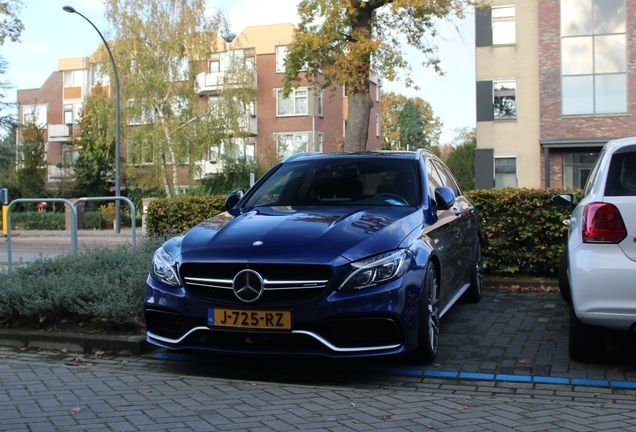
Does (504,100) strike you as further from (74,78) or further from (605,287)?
(74,78)

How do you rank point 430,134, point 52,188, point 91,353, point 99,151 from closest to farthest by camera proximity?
point 91,353 < point 99,151 < point 52,188 < point 430,134

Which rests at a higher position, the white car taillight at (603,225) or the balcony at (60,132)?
the balcony at (60,132)

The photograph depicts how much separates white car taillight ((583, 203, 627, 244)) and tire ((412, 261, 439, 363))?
3.76 feet

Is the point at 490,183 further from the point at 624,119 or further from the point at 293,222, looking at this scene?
the point at 293,222

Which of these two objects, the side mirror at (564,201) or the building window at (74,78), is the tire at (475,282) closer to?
the side mirror at (564,201)

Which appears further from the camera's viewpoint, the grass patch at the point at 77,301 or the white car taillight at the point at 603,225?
the grass patch at the point at 77,301

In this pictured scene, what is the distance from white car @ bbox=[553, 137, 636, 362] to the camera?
4.96 m

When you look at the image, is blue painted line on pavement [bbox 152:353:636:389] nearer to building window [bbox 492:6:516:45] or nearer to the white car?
the white car

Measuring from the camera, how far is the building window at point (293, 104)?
47.1 meters

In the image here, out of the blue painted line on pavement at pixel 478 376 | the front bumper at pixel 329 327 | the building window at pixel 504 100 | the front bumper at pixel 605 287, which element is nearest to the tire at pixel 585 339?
the front bumper at pixel 605 287

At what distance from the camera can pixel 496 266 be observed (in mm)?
10352

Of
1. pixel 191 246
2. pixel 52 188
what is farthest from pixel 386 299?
pixel 52 188

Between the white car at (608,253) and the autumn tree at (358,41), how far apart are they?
12606 mm

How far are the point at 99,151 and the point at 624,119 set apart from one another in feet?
97.4
